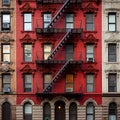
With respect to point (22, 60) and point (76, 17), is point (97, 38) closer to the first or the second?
point (76, 17)

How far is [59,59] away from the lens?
139ft

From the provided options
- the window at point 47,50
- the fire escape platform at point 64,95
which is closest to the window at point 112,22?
the window at point 47,50

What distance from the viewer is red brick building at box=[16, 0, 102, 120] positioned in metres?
42.1

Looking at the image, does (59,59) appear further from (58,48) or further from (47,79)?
(47,79)

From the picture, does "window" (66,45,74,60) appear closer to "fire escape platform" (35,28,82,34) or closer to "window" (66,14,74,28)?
"fire escape platform" (35,28,82,34)

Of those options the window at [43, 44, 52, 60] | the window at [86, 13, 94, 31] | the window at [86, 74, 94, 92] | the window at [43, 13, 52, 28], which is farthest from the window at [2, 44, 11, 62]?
the window at [86, 13, 94, 31]

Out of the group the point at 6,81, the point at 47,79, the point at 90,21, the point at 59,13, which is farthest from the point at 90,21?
the point at 6,81

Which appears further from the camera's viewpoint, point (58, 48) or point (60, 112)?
point (60, 112)

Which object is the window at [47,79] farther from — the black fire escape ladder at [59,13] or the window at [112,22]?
the window at [112,22]

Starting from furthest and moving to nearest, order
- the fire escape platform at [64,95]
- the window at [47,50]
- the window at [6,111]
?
1. the window at [47,50]
2. the window at [6,111]
3. the fire escape platform at [64,95]

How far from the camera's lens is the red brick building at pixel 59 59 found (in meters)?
42.1

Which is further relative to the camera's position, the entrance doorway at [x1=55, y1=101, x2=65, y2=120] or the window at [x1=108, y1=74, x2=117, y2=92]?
the window at [x1=108, y1=74, x2=117, y2=92]

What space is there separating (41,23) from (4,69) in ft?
20.1

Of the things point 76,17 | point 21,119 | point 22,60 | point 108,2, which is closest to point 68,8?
point 76,17
